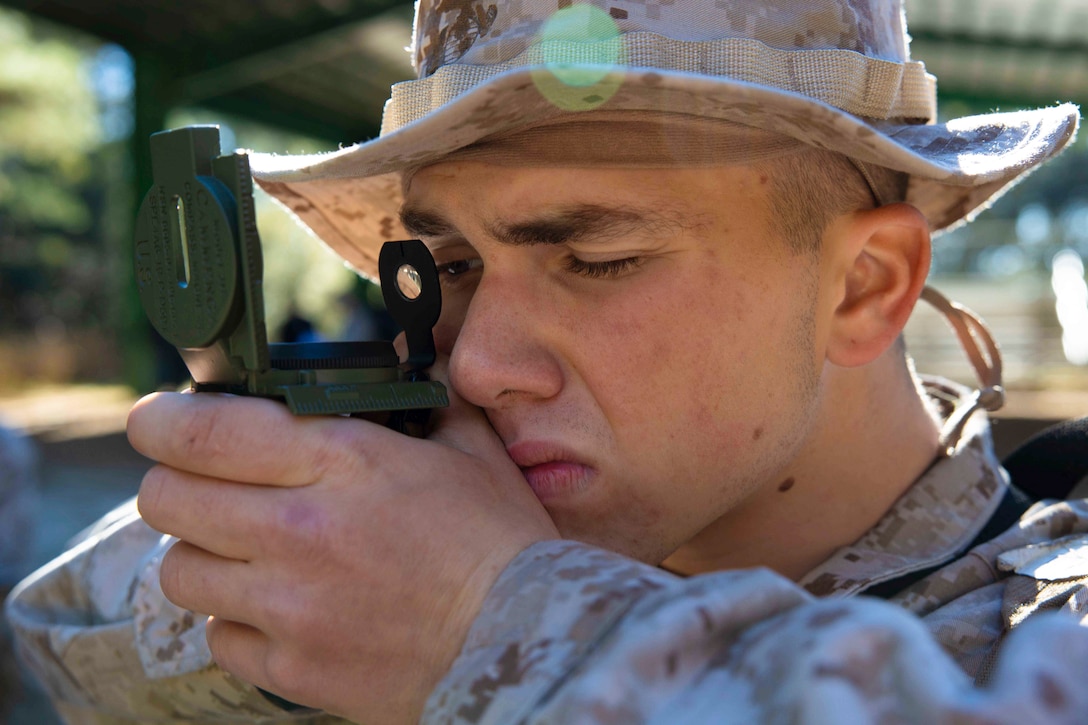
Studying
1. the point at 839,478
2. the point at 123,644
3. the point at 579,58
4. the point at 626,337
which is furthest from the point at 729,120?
the point at 123,644

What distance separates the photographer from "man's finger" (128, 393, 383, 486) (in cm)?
112

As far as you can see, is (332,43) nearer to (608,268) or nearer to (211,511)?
(608,268)

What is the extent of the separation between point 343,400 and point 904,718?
73 cm

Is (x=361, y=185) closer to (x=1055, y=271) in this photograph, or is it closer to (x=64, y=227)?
(x=1055, y=271)

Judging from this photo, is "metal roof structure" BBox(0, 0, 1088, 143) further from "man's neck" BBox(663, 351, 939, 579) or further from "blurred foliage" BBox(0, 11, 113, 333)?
"blurred foliage" BBox(0, 11, 113, 333)

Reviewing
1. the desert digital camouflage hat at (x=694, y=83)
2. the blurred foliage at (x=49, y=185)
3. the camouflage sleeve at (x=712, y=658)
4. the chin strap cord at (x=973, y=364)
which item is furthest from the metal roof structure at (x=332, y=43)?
the blurred foliage at (x=49, y=185)

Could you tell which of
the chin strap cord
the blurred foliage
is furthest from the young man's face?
the blurred foliage

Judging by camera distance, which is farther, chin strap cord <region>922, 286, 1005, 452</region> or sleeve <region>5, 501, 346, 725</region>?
chin strap cord <region>922, 286, 1005, 452</region>

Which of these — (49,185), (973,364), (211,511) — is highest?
(211,511)

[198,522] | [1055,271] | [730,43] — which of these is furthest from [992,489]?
[1055,271]

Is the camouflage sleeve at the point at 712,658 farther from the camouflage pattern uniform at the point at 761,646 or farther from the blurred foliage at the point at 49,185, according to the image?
the blurred foliage at the point at 49,185

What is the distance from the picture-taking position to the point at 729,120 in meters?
1.55

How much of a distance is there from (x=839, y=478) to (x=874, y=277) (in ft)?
1.38

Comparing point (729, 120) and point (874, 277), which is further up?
point (729, 120)
